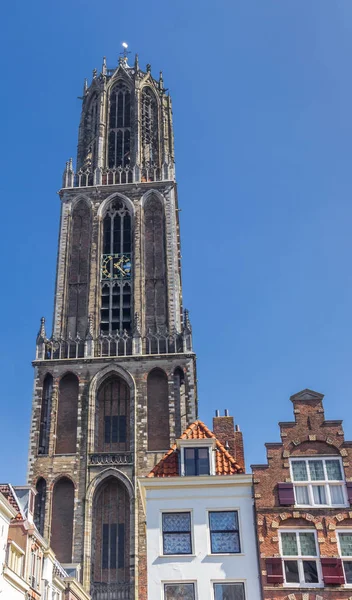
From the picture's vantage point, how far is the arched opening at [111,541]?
38.4 metres

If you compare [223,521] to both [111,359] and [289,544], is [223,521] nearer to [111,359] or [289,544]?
[289,544]

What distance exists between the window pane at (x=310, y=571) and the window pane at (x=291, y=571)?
0.77ft

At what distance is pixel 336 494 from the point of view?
826 inches

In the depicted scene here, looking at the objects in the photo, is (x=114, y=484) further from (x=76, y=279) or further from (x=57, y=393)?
(x=76, y=279)

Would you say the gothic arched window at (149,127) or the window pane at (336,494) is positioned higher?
the gothic arched window at (149,127)

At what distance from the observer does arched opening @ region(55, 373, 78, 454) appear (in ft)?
139

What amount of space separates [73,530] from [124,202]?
23330mm

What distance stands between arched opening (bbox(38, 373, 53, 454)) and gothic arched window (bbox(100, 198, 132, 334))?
487cm

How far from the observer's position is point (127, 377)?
44.3 m

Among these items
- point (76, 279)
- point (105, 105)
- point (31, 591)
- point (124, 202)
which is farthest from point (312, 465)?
point (105, 105)

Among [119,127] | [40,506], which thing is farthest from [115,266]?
[40,506]

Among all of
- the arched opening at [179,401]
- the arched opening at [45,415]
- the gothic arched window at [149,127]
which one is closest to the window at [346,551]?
the arched opening at [179,401]

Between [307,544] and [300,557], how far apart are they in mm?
411

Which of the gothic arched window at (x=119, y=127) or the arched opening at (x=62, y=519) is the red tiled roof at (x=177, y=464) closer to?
the arched opening at (x=62, y=519)
